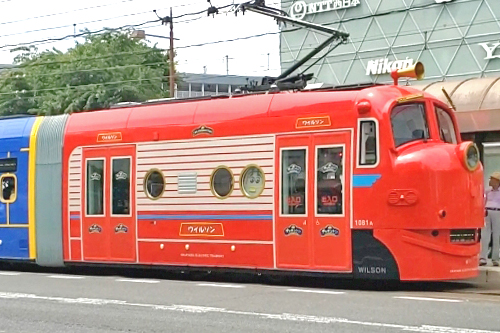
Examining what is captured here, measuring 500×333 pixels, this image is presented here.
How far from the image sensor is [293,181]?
1395 cm

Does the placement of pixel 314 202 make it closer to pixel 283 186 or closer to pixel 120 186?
pixel 283 186

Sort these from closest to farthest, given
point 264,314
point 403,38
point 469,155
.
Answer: point 264,314 → point 469,155 → point 403,38

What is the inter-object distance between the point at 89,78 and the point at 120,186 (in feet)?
109

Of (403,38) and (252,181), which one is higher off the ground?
(403,38)

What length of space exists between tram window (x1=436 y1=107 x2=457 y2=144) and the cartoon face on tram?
33mm

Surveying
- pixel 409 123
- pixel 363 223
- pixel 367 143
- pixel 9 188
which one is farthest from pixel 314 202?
pixel 9 188

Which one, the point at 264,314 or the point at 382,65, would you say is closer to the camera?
the point at 264,314

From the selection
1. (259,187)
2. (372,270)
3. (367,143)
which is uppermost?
(367,143)

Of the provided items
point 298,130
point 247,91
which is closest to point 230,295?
point 298,130

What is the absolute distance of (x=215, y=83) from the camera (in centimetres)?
8469

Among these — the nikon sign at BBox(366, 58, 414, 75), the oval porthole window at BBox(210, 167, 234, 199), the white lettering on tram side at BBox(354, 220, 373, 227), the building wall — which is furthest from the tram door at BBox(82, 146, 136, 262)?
the nikon sign at BBox(366, 58, 414, 75)

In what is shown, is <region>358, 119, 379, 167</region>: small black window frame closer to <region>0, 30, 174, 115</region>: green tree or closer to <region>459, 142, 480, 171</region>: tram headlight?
<region>459, 142, 480, 171</region>: tram headlight

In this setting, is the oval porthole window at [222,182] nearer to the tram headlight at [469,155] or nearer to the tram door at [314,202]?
the tram door at [314,202]

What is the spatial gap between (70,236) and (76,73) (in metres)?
33.0
